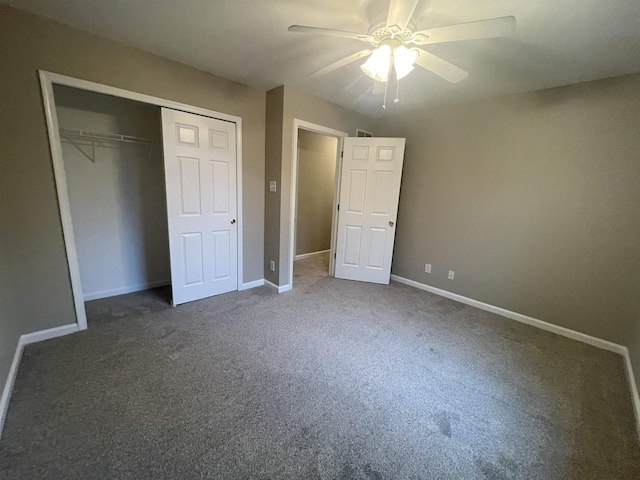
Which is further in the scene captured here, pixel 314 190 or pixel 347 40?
pixel 314 190

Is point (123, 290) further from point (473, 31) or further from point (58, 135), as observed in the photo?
point (473, 31)

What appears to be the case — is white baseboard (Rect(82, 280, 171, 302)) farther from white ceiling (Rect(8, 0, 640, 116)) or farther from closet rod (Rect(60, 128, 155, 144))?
white ceiling (Rect(8, 0, 640, 116))

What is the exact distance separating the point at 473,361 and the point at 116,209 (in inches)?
151

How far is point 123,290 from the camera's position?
10.0ft

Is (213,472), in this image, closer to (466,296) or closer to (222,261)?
(222,261)

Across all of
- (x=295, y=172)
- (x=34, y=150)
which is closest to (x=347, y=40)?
(x=295, y=172)

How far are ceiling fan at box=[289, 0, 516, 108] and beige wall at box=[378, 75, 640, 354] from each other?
143 centimetres

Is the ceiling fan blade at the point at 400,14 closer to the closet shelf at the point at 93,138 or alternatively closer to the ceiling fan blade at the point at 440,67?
the ceiling fan blade at the point at 440,67

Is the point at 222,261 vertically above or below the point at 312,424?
above

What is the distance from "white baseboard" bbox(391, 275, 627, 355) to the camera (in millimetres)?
2371

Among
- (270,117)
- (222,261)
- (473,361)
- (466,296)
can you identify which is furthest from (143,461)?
(466,296)

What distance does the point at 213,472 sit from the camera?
1.22 meters

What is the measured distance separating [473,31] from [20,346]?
3.58 m

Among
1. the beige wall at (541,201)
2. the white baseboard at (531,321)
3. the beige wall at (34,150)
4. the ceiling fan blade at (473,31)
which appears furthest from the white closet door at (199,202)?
the white baseboard at (531,321)
